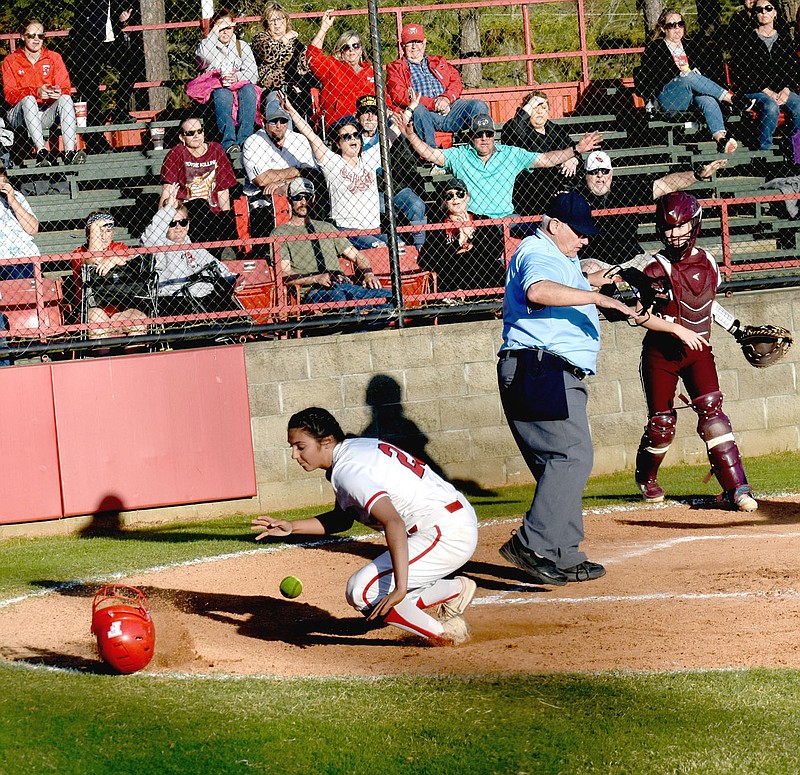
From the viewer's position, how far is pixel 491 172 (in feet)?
40.1

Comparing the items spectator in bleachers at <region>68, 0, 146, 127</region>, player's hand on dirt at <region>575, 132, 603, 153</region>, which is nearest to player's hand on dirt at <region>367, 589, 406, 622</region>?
player's hand on dirt at <region>575, 132, 603, 153</region>

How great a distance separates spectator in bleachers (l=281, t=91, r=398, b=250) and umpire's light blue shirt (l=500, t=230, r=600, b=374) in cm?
499

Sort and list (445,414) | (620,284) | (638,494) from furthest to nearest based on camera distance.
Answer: (620,284), (445,414), (638,494)

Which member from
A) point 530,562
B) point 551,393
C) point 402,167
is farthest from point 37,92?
point 530,562

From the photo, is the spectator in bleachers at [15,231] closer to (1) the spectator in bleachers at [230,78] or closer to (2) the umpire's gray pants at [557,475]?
(1) the spectator in bleachers at [230,78]

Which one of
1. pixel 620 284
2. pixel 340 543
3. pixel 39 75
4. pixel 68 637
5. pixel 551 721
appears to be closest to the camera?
pixel 551 721

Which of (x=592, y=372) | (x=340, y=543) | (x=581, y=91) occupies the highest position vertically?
(x=581, y=91)

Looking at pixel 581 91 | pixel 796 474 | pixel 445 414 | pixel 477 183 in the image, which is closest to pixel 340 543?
pixel 445 414

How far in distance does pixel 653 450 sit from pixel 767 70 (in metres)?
7.47

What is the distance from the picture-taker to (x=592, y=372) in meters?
6.83

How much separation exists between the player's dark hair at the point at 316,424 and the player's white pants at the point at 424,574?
2.19 ft

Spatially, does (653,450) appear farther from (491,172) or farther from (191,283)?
(191,283)

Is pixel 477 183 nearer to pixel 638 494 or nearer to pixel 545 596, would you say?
pixel 638 494

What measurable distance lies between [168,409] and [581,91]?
9.51m
